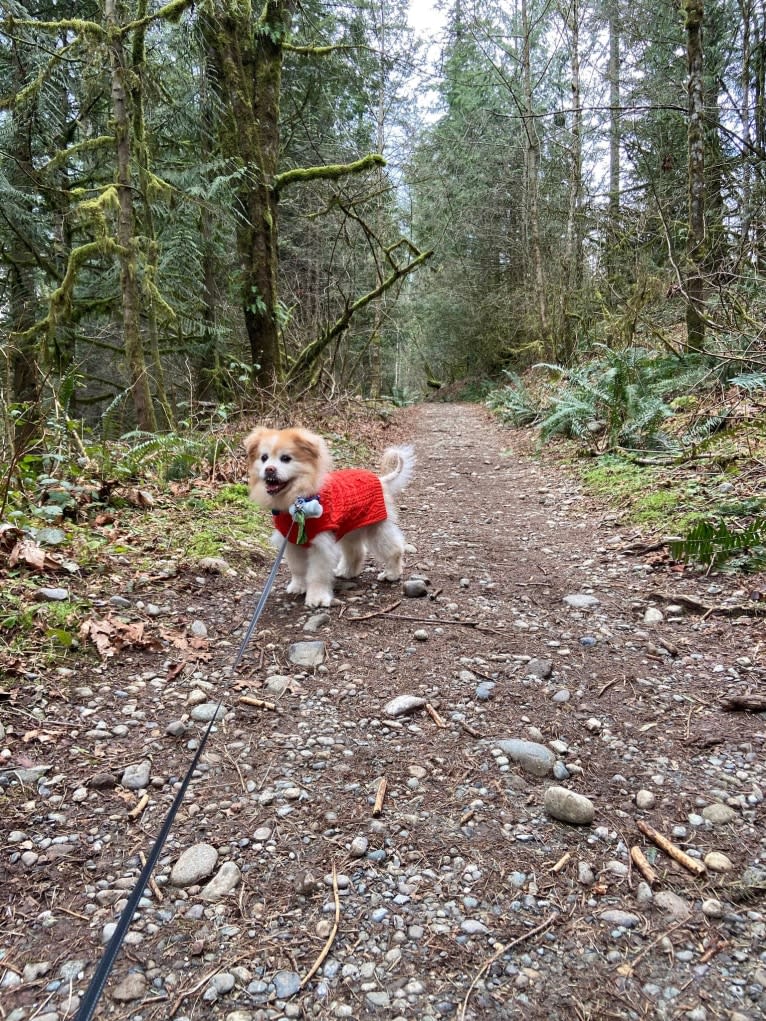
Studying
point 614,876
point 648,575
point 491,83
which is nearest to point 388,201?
point 491,83

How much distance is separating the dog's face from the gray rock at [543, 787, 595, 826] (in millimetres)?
2467

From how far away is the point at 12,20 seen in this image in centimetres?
721

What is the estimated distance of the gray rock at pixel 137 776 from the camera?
7.29 ft

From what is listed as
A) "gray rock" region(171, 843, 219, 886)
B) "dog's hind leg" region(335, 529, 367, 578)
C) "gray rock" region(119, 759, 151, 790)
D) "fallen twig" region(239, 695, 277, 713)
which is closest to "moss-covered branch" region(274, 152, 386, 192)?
"dog's hind leg" region(335, 529, 367, 578)

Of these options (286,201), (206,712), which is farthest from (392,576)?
(286,201)

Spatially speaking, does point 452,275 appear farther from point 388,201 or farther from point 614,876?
point 614,876

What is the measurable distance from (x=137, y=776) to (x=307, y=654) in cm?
119

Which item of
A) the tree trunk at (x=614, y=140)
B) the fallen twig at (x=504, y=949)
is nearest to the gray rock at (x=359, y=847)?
the fallen twig at (x=504, y=949)

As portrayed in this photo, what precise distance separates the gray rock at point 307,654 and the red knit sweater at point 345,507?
81cm

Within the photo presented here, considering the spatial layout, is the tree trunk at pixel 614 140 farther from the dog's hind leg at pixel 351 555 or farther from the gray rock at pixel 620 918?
the gray rock at pixel 620 918

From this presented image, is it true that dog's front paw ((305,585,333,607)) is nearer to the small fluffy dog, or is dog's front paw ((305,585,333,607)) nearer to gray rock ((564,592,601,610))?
the small fluffy dog

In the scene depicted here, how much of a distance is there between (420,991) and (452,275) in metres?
28.0

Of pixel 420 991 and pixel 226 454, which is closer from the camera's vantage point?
pixel 420 991

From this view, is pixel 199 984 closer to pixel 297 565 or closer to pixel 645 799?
pixel 645 799
